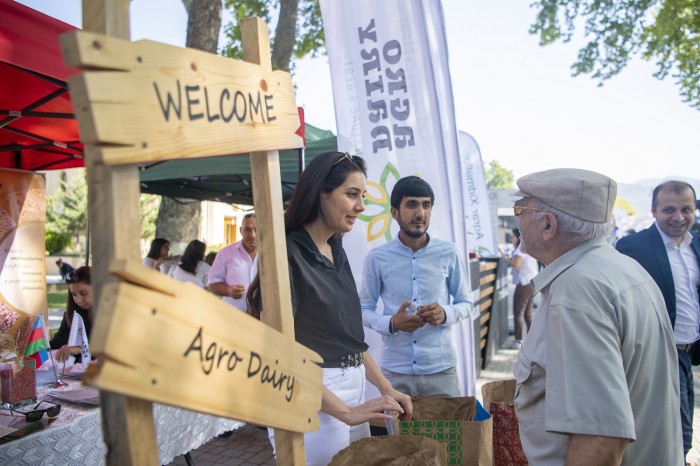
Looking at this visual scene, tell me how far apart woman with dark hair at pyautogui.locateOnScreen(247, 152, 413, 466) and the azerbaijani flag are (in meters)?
1.78

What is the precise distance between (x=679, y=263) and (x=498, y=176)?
8224cm

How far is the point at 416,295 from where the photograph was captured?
299 centimetres

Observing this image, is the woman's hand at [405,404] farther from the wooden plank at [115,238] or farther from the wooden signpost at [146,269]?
the wooden plank at [115,238]

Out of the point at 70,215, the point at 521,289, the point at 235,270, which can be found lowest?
the point at 521,289

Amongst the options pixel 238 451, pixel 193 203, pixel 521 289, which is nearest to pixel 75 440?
pixel 238 451

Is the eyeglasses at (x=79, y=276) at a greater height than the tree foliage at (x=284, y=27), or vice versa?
→ the tree foliage at (x=284, y=27)

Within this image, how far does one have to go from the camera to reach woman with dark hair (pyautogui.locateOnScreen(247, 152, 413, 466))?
5.77 ft

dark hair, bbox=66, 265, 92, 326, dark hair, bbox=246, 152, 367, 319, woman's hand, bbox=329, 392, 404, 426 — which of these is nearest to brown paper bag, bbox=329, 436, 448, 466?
woman's hand, bbox=329, 392, 404, 426

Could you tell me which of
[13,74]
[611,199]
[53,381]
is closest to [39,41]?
[13,74]

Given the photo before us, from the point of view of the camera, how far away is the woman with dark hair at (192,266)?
6051mm

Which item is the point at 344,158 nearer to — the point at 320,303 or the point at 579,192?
the point at 320,303

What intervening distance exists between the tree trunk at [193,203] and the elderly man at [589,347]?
23.8 feet

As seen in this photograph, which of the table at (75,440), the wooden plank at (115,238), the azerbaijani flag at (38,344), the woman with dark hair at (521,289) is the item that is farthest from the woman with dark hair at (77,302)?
the woman with dark hair at (521,289)

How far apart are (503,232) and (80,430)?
32469 millimetres
